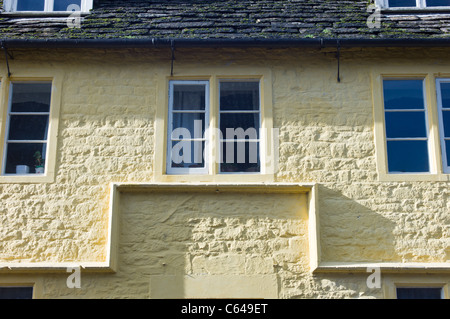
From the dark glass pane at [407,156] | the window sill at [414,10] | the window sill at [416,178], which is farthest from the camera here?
the window sill at [414,10]

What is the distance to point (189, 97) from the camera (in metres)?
9.45

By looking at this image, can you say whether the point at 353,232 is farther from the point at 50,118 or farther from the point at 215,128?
the point at 50,118

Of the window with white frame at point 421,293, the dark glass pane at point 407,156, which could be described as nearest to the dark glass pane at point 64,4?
the dark glass pane at point 407,156

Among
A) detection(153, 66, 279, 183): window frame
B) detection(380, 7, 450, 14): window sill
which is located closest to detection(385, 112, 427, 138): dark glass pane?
detection(153, 66, 279, 183): window frame

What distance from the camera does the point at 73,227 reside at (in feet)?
28.4

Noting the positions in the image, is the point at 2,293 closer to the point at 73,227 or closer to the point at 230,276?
the point at 73,227

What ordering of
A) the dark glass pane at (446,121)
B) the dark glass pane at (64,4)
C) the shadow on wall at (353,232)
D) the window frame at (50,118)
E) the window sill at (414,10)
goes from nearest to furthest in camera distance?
the shadow on wall at (353,232), the window frame at (50,118), the dark glass pane at (446,121), the window sill at (414,10), the dark glass pane at (64,4)

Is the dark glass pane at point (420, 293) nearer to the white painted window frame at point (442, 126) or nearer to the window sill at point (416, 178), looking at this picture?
the window sill at point (416, 178)

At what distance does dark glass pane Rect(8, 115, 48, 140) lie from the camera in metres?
9.24

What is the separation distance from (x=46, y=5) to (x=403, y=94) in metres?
5.79

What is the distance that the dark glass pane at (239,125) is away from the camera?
921 centimetres

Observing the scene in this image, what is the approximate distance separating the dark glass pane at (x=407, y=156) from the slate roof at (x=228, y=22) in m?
1.57

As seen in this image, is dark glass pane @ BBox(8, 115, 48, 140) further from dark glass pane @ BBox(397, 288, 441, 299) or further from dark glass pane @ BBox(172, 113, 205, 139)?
dark glass pane @ BBox(397, 288, 441, 299)
